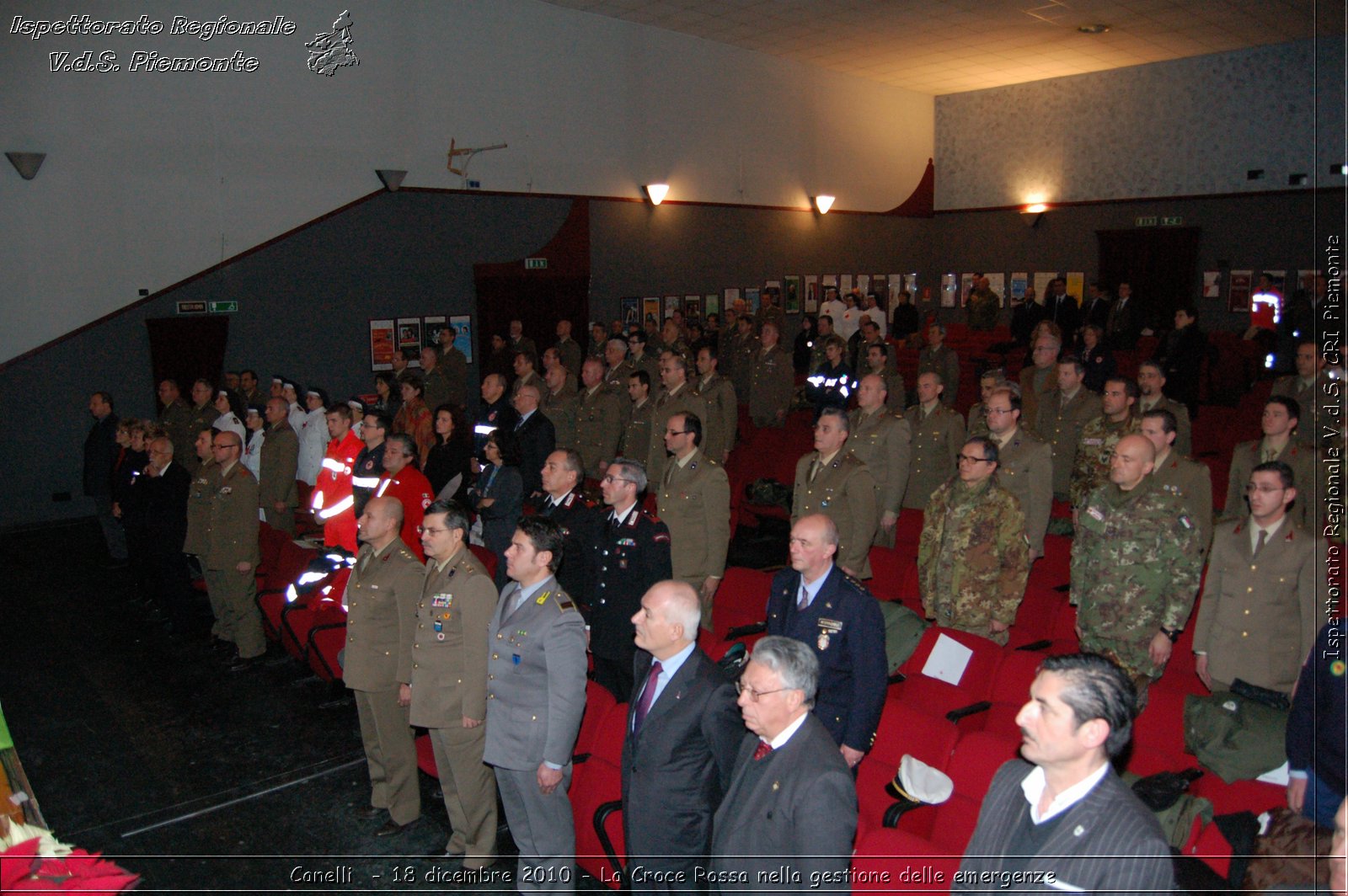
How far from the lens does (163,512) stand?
706cm

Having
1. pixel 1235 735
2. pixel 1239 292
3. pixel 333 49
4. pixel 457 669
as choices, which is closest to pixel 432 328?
pixel 333 49

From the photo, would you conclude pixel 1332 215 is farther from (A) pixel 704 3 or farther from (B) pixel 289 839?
(B) pixel 289 839

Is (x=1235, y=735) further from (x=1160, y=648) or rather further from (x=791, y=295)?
(x=791, y=295)

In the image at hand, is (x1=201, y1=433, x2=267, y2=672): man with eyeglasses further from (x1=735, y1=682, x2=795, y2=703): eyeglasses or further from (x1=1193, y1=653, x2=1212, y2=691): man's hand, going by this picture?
(x1=1193, y1=653, x2=1212, y2=691): man's hand

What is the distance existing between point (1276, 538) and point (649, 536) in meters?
2.67

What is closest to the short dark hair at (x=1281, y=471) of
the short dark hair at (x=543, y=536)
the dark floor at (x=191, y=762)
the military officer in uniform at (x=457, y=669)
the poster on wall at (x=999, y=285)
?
the short dark hair at (x=543, y=536)

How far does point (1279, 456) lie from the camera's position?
5684mm

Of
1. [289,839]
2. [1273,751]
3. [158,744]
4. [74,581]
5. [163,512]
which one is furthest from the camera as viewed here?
[74,581]

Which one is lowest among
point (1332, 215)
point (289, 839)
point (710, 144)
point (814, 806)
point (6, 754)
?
point (289, 839)

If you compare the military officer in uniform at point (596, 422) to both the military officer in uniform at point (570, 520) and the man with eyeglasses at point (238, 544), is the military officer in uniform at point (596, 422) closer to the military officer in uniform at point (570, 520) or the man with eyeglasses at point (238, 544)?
the man with eyeglasses at point (238, 544)

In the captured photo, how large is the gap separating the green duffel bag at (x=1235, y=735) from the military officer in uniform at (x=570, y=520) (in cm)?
271

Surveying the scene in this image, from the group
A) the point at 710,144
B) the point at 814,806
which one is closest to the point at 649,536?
the point at 814,806

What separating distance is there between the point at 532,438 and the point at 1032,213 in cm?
1428

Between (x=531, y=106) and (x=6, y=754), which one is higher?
(x=531, y=106)
